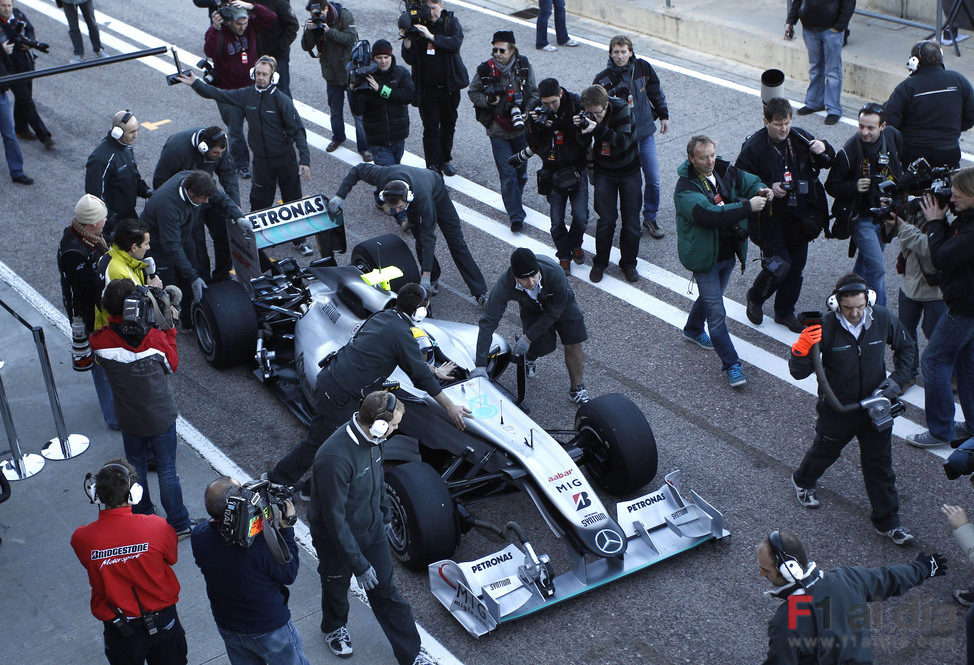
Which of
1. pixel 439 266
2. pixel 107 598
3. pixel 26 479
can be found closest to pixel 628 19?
pixel 439 266

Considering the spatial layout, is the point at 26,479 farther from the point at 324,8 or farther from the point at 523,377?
the point at 324,8

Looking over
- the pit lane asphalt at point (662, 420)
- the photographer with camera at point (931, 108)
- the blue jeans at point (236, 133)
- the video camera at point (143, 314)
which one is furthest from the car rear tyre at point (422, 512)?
the photographer with camera at point (931, 108)

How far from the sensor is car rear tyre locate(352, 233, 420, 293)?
1028 centimetres

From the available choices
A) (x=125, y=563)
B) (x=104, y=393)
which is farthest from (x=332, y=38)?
(x=125, y=563)

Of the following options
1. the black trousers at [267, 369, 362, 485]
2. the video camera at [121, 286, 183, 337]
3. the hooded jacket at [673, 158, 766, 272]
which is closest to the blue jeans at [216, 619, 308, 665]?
the black trousers at [267, 369, 362, 485]

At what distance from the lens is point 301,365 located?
8992mm

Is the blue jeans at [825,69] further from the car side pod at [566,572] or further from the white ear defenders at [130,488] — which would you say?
the white ear defenders at [130,488]

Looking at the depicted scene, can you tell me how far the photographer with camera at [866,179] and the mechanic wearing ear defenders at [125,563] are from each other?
6199mm

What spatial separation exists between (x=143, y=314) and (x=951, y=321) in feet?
18.3

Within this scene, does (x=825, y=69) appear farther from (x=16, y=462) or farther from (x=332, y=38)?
(x=16, y=462)

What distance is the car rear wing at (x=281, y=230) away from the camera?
9.97m

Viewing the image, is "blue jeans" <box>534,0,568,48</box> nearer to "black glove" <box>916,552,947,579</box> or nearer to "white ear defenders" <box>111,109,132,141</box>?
"white ear defenders" <box>111,109,132,141</box>

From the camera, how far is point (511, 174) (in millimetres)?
11773

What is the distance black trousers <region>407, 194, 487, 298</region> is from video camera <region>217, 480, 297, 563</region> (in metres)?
4.56
